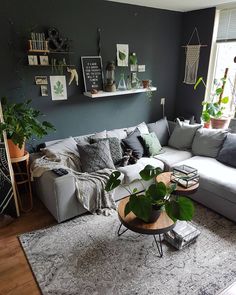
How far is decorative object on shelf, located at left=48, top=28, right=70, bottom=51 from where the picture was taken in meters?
2.92

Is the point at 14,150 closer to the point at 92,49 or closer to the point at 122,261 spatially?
the point at 122,261

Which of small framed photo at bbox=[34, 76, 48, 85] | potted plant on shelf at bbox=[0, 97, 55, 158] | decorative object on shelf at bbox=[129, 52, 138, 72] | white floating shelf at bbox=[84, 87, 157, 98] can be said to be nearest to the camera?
potted plant on shelf at bbox=[0, 97, 55, 158]

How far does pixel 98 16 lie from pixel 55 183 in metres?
2.35

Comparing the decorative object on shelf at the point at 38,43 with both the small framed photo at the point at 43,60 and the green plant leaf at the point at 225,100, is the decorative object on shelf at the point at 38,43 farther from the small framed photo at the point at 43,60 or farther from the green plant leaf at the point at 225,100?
the green plant leaf at the point at 225,100

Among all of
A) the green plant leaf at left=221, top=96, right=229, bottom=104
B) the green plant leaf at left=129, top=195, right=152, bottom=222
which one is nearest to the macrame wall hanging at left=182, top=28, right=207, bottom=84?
the green plant leaf at left=221, top=96, right=229, bottom=104

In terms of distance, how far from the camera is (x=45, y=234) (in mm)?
2475

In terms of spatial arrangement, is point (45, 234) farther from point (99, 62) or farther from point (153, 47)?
point (153, 47)

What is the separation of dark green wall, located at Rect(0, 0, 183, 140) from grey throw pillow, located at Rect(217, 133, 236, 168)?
1.49 m

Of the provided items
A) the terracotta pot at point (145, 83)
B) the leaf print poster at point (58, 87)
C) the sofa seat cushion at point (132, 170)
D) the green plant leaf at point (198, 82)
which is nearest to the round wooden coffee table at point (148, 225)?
the sofa seat cushion at point (132, 170)

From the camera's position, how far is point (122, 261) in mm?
2145

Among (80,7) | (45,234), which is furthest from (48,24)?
(45,234)

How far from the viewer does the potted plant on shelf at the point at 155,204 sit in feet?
5.90

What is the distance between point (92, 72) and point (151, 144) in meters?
1.34

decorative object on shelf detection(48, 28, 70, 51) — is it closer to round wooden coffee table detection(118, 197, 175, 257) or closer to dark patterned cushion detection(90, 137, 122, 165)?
dark patterned cushion detection(90, 137, 122, 165)
